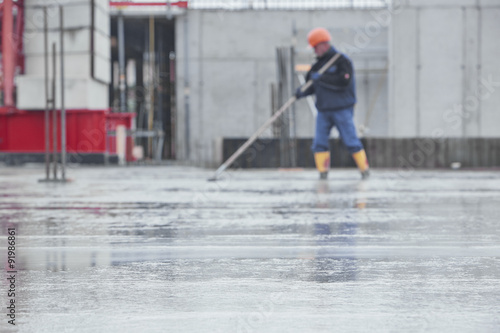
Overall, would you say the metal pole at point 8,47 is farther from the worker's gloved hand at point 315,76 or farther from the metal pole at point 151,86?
the worker's gloved hand at point 315,76

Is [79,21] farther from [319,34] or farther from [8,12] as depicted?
[319,34]

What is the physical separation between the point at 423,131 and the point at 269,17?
7.33m

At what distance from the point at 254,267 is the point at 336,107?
826 cm

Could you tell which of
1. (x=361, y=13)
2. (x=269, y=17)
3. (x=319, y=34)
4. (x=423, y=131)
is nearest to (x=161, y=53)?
(x=269, y=17)

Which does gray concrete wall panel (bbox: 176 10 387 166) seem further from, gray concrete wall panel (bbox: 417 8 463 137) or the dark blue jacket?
the dark blue jacket

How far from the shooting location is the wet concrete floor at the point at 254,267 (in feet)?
7.77

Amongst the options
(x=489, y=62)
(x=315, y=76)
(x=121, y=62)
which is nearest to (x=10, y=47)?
(x=121, y=62)

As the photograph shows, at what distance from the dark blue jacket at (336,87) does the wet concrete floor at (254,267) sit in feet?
16.2

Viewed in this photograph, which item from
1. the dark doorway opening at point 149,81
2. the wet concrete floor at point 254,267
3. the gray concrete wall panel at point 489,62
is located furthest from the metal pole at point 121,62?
the wet concrete floor at point 254,267

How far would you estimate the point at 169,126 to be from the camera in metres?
30.7

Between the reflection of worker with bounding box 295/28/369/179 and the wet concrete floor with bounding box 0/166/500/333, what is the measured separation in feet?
15.7

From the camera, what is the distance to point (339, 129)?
37.8 feet

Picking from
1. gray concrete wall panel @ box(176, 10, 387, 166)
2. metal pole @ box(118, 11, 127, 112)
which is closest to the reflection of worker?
gray concrete wall panel @ box(176, 10, 387, 166)

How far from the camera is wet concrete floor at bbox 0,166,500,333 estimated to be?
93.3 inches
